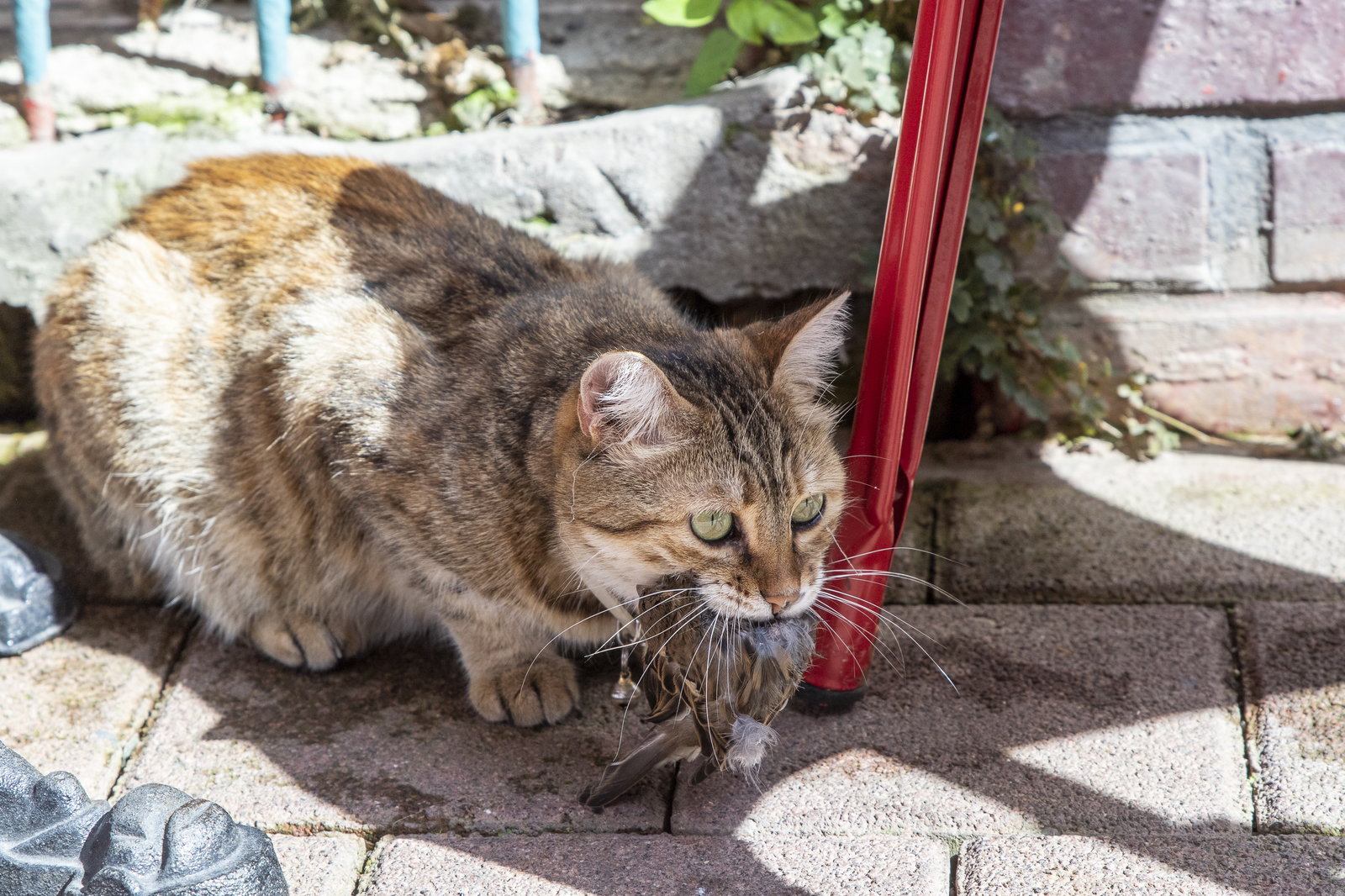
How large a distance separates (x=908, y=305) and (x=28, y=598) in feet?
6.05

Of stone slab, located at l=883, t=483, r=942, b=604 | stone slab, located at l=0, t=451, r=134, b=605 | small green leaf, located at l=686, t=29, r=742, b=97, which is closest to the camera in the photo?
stone slab, located at l=883, t=483, r=942, b=604

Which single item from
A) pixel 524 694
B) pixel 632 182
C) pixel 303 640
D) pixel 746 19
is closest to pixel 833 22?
pixel 746 19

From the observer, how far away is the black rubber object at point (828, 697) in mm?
2076

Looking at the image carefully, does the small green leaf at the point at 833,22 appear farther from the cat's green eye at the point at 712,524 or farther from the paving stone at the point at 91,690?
the paving stone at the point at 91,690

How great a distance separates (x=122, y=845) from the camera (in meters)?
1.58

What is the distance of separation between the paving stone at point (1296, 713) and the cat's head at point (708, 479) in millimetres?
796

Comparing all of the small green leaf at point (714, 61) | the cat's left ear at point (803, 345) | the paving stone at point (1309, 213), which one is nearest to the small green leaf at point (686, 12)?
the small green leaf at point (714, 61)

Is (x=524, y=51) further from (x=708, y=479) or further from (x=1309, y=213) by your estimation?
(x=1309, y=213)

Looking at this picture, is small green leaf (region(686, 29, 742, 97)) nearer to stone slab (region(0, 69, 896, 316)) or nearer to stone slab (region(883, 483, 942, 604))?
stone slab (region(0, 69, 896, 316))

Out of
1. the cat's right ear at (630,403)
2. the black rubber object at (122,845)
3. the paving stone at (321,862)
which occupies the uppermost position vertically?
the cat's right ear at (630,403)

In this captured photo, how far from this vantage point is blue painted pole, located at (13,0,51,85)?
2881 millimetres

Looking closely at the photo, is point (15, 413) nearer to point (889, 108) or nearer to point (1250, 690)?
point (889, 108)

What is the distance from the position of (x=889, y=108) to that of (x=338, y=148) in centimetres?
132

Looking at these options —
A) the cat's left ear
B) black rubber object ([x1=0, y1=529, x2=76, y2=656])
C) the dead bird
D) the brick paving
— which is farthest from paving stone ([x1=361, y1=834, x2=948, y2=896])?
black rubber object ([x1=0, y1=529, x2=76, y2=656])
